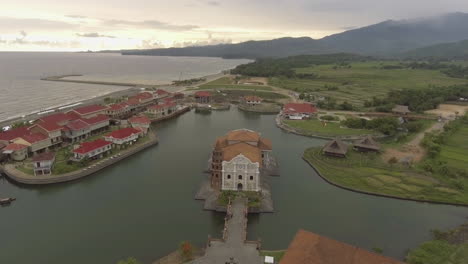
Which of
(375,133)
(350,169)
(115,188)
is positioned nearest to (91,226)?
(115,188)

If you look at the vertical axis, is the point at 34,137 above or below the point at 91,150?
above

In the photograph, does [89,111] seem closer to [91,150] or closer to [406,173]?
[91,150]

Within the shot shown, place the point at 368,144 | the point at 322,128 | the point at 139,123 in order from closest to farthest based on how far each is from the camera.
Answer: the point at 368,144, the point at 139,123, the point at 322,128

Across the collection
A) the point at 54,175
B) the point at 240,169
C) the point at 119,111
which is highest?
the point at 119,111

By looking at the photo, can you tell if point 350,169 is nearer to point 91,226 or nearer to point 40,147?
point 91,226

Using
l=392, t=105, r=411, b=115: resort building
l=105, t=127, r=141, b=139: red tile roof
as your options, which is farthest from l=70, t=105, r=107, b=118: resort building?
l=392, t=105, r=411, b=115: resort building

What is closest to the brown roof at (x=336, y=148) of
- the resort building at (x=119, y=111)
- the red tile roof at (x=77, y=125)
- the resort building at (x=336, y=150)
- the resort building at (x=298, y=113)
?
the resort building at (x=336, y=150)

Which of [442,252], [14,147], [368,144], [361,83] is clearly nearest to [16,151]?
[14,147]

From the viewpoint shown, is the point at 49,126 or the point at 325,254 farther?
the point at 49,126
